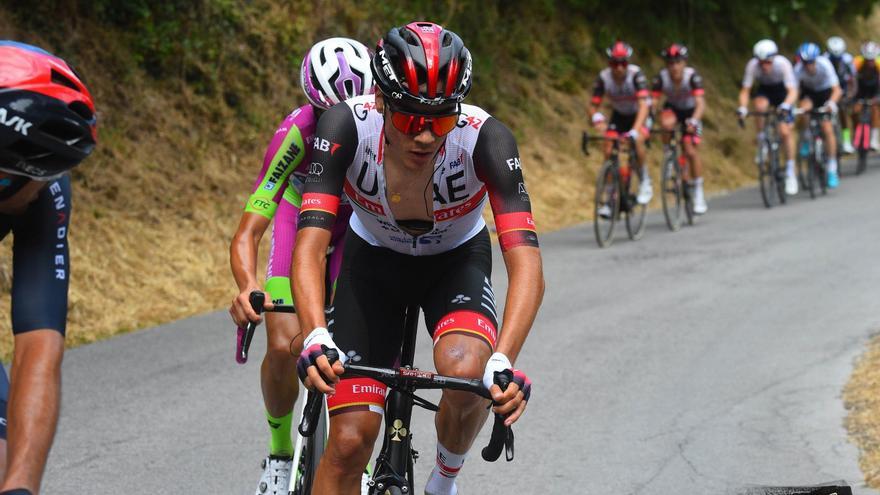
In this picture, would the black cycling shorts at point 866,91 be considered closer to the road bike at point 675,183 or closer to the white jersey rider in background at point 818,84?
the white jersey rider in background at point 818,84

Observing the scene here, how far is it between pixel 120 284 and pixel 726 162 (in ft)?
44.7

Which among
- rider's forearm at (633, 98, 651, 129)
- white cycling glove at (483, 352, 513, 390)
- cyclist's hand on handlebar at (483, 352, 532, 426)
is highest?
white cycling glove at (483, 352, 513, 390)

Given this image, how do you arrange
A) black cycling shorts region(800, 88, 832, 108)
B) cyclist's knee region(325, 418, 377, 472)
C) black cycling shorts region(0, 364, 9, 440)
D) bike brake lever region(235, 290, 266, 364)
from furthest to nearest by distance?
black cycling shorts region(800, 88, 832, 108) < bike brake lever region(235, 290, 266, 364) < cyclist's knee region(325, 418, 377, 472) < black cycling shorts region(0, 364, 9, 440)

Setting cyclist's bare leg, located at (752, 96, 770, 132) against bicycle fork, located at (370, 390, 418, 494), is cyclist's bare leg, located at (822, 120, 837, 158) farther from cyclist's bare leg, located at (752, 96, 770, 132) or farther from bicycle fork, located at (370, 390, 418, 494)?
bicycle fork, located at (370, 390, 418, 494)

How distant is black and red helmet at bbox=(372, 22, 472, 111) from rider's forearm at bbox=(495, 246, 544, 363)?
57 cm

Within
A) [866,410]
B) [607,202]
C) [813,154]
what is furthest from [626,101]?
[866,410]

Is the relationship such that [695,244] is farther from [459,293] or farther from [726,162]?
[459,293]

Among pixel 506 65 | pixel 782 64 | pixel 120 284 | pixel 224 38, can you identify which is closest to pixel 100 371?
pixel 120 284

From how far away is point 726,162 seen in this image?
21953 mm

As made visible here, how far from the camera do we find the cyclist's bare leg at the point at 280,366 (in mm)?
5047

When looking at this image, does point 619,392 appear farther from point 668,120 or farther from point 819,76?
point 819,76

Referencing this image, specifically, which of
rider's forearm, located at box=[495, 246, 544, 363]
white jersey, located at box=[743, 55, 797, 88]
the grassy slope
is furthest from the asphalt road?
white jersey, located at box=[743, 55, 797, 88]

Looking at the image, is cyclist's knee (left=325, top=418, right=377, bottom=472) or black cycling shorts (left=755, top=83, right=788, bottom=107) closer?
cyclist's knee (left=325, top=418, right=377, bottom=472)

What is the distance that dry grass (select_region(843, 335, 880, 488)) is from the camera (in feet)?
20.0
